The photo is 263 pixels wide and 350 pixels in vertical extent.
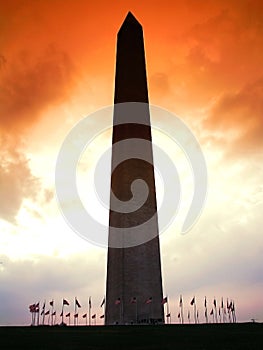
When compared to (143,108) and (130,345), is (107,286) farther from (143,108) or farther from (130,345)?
(130,345)

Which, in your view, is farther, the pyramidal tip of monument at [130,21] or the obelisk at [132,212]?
the pyramidal tip of monument at [130,21]

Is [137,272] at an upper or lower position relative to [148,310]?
upper

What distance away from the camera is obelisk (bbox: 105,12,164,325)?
104ft

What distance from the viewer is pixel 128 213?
33.1 metres

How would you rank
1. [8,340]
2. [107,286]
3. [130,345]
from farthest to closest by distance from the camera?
[107,286] < [8,340] < [130,345]

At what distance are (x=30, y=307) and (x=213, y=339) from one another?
22.3 metres

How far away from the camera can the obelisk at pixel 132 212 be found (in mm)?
31594

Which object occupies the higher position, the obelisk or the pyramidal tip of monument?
the pyramidal tip of monument

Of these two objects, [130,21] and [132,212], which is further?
[130,21]

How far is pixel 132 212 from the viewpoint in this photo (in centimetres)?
3322

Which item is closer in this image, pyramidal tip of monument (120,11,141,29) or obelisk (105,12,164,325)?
obelisk (105,12,164,325)

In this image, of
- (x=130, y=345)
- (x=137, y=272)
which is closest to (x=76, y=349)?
(x=130, y=345)

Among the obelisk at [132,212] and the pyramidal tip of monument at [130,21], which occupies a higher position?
the pyramidal tip of monument at [130,21]

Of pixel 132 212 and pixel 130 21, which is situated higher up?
pixel 130 21
